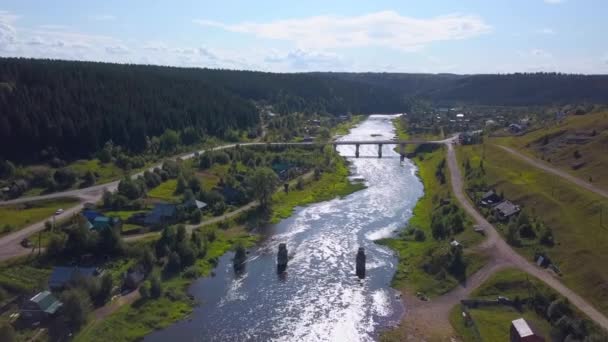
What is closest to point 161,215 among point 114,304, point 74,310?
point 114,304

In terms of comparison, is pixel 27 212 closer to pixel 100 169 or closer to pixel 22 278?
pixel 22 278

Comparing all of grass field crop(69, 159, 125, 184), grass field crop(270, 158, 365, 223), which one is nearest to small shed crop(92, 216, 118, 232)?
grass field crop(270, 158, 365, 223)

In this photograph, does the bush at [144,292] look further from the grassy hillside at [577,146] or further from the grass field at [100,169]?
the grassy hillside at [577,146]

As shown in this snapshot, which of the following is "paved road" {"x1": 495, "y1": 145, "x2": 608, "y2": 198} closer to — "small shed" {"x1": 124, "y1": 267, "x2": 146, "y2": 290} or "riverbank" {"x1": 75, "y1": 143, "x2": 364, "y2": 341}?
"riverbank" {"x1": 75, "y1": 143, "x2": 364, "y2": 341}

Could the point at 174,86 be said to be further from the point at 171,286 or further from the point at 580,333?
the point at 580,333

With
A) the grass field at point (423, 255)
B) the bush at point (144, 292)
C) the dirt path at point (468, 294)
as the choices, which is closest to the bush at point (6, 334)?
the bush at point (144, 292)

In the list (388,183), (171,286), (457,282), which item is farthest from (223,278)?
(388,183)
